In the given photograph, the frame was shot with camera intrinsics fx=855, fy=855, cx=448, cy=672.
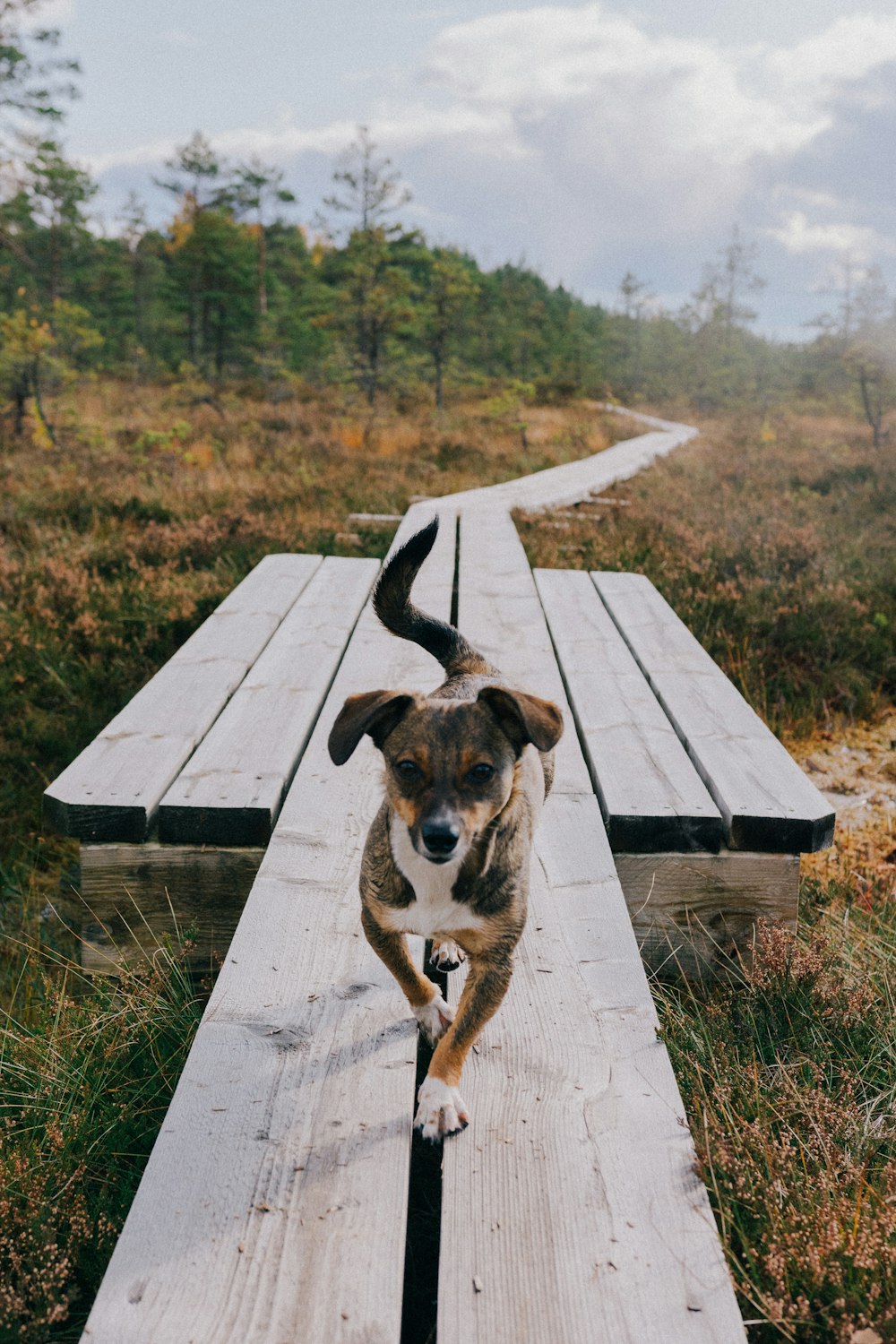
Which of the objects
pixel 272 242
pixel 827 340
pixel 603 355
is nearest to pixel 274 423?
pixel 272 242

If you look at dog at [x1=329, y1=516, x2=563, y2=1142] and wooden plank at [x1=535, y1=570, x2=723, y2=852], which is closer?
dog at [x1=329, y1=516, x2=563, y2=1142]

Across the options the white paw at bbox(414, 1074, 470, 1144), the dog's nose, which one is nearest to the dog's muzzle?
the dog's nose

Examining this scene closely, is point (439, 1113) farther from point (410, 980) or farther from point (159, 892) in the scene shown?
point (159, 892)

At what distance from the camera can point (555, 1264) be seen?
1.52 m

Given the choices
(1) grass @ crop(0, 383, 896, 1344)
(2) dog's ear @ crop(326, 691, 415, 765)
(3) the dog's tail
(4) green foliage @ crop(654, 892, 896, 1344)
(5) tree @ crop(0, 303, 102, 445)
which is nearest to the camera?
(4) green foliage @ crop(654, 892, 896, 1344)

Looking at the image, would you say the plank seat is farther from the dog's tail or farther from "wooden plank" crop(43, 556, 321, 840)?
the dog's tail

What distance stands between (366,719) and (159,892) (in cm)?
143

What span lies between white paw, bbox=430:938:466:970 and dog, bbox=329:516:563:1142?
32cm

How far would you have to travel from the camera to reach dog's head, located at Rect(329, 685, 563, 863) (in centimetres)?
181

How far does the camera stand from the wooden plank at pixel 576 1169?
1.45 m

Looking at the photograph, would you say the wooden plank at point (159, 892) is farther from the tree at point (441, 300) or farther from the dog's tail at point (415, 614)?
the tree at point (441, 300)

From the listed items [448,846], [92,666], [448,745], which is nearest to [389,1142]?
[448,846]

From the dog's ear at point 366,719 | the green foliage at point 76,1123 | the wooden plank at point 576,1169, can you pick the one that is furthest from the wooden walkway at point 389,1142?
the dog's ear at point 366,719

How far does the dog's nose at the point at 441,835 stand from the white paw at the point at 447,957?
2.68 ft
